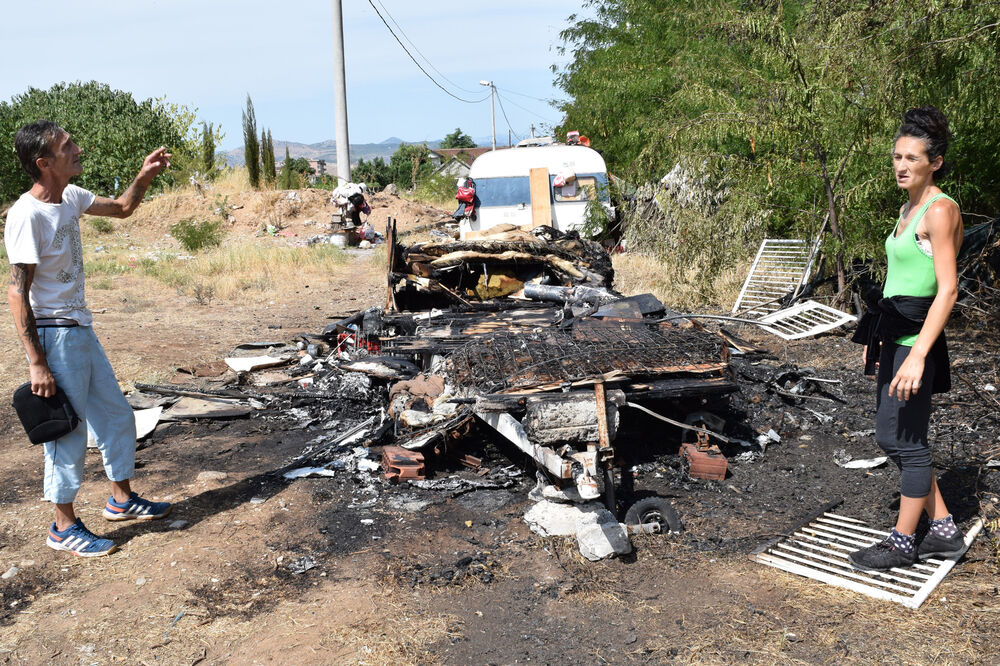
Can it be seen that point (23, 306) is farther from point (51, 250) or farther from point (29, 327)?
point (51, 250)

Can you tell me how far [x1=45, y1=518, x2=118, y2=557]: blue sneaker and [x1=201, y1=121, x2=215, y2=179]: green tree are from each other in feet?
80.1

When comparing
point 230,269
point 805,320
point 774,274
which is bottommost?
point 805,320

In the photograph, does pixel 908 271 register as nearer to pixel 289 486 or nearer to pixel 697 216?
pixel 289 486

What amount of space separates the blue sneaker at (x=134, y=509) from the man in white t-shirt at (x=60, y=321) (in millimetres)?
157

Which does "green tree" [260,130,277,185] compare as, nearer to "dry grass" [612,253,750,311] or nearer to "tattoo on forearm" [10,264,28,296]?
"dry grass" [612,253,750,311]

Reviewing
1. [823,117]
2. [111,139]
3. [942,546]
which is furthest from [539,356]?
[111,139]

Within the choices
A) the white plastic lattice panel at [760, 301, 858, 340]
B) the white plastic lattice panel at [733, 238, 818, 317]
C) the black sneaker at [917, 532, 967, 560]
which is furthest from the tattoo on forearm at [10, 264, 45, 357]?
the white plastic lattice panel at [733, 238, 818, 317]

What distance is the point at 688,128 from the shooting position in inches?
325

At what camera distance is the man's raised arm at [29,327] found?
3.17 meters

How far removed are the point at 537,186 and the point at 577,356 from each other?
803 centimetres

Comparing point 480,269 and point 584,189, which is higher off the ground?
point 584,189

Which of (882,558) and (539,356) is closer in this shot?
(882,558)

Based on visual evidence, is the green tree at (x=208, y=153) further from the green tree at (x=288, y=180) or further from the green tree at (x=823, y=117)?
the green tree at (x=823, y=117)

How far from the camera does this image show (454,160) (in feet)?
170
